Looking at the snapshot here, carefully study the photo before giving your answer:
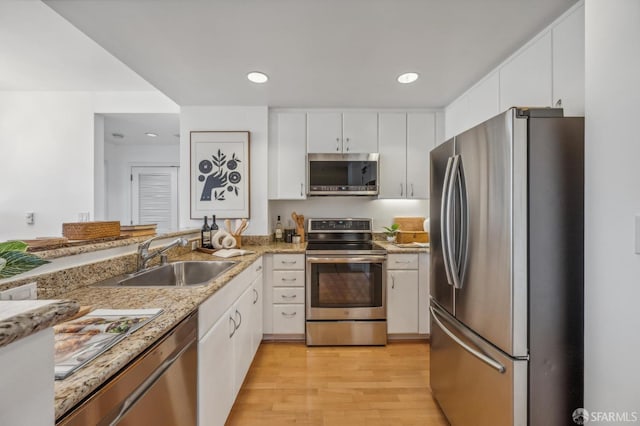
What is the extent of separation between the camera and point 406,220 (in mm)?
3195

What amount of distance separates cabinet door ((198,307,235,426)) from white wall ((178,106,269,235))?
4.63 ft

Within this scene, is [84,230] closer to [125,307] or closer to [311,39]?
[125,307]

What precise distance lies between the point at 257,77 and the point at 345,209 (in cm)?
166

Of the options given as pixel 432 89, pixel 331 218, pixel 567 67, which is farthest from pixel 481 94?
pixel 331 218

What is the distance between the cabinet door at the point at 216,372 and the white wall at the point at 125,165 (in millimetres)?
4480

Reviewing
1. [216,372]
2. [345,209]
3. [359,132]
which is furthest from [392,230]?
[216,372]

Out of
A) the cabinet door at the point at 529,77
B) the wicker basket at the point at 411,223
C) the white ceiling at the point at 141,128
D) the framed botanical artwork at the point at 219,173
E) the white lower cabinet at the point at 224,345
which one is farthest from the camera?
the white ceiling at the point at 141,128

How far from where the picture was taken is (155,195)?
5117mm

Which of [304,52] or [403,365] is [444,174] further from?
[403,365]

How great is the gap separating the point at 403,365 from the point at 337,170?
72.8 inches

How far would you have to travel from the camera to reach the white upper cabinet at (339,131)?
2953 mm

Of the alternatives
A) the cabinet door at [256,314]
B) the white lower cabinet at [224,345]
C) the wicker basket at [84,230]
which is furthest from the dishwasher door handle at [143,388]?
the cabinet door at [256,314]

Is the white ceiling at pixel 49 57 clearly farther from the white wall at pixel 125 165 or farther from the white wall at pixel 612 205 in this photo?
the white wall at pixel 612 205

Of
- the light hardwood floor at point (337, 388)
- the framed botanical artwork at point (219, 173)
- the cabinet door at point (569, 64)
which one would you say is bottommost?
the light hardwood floor at point (337, 388)
